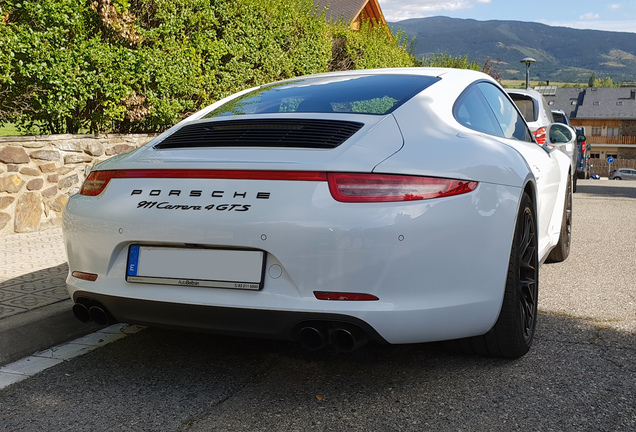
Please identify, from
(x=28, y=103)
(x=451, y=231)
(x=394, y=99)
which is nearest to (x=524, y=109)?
(x=28, y=103)

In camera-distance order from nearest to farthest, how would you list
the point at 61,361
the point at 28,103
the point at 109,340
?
the point at 61,361 → the point at 109,340 → the point at 28,103

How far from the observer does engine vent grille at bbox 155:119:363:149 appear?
9.95ft

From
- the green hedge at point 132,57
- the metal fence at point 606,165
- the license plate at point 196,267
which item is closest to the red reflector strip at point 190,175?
the license plate at point 196,267

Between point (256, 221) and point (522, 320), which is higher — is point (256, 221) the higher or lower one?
the higher one

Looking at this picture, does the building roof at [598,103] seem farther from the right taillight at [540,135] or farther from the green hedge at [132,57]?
the right taillight at [540,135]

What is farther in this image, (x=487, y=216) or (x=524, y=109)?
(x=524, y=109)

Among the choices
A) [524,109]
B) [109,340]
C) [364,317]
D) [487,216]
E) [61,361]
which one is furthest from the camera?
[524,109]

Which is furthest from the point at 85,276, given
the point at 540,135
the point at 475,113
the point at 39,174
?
the point at 540,135

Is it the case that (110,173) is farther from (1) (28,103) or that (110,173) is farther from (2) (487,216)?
(1) (28,103)

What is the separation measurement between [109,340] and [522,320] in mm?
2191

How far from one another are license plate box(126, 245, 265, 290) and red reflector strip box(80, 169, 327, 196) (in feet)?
1.00

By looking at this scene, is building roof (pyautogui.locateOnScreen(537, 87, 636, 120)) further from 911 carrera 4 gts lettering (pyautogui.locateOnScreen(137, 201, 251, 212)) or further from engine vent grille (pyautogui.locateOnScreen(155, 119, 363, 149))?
911 carrera 4 gts lettering (pyautogui.locateOnScreen(137, 201, 251, 212))

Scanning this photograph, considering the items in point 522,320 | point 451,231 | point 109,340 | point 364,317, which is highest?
point 451,231

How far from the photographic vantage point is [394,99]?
343 centimetres
